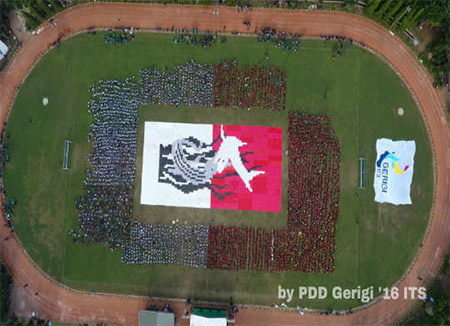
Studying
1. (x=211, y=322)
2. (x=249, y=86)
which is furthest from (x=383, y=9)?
(x=211, y=322)

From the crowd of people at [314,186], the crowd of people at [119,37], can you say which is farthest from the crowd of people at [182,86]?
the crowd of people at [314,186]

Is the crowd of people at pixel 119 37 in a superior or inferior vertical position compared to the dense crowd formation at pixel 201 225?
superior

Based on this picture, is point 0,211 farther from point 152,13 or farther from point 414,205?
point 414,205

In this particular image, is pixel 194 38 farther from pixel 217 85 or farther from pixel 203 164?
pixel 203 164

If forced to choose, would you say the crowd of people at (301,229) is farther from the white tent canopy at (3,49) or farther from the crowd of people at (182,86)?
the white tent canopy at (3,49)

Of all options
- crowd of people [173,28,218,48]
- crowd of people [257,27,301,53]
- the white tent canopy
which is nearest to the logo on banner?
crowd of people [173,28,218,48]

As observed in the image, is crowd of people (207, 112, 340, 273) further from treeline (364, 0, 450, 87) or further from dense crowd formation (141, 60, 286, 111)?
treeline (364, 0, 450, 87)

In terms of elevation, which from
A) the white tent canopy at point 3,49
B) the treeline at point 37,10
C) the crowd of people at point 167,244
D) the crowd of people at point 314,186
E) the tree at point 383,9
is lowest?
the crowd of people at point 167,244
